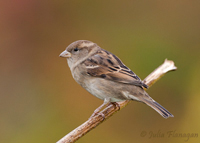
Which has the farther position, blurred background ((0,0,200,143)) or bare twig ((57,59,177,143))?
blurred background ((0,0,200,143))

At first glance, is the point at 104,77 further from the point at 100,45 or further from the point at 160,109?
the point at 100,45

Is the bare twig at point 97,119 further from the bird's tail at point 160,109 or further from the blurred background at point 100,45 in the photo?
the blurred background at point 100,45

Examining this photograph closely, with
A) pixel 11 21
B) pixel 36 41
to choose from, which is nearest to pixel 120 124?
pixel 36 41

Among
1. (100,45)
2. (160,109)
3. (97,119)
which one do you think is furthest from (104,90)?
(100,45)

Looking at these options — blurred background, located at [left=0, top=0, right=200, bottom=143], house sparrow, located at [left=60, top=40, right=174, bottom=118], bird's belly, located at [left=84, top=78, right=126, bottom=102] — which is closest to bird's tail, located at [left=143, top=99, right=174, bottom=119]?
house sparrow, located at [left=60, top=40, right=174, bottom=118]

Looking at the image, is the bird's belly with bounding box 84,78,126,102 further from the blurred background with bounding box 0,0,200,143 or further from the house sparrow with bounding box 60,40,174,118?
the blurred background with bounding box 0,0,200,143

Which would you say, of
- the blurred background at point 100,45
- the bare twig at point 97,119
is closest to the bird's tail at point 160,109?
the bare twig at point 97,119
